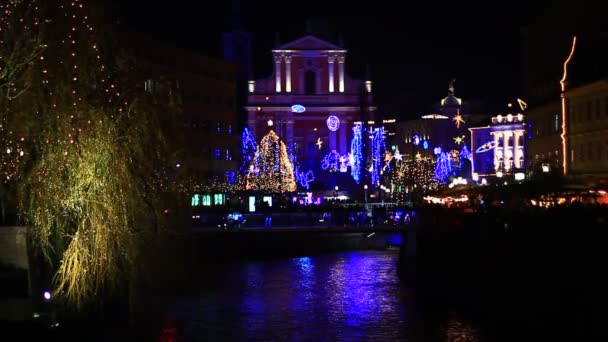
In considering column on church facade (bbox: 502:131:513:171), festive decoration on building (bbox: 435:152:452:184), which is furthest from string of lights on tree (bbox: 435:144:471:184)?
column on church facade (bbox: 502:131:513:171)

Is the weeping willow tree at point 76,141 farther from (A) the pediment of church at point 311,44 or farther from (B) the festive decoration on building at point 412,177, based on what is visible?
(A) the pediment of church at point 311,44

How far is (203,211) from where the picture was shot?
72.1 metres

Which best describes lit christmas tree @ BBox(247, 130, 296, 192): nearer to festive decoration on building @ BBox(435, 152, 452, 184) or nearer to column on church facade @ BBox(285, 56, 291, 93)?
festive decoration on building @ BBox(435, 152, 452, 184)

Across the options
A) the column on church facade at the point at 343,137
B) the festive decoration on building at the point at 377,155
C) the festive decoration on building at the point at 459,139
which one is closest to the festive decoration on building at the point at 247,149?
the festive decoration on building at the point at 377,155

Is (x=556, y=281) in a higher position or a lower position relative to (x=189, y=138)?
lower

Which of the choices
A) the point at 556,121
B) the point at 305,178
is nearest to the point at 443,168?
the point at 305,178

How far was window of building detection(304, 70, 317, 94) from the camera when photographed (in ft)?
397

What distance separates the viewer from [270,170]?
88938 mm

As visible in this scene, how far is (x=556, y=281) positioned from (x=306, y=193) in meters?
70.8

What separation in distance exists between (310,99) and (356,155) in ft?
39.1

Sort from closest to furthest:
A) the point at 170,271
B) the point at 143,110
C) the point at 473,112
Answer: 1. the point at 143,110
2. the point at 170,271
3. the point at 473,112

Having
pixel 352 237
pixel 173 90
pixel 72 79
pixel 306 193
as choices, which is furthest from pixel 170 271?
Answer: pixel 306 193

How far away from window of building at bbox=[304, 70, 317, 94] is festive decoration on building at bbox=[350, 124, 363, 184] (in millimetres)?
9966

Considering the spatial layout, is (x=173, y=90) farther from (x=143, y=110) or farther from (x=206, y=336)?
(x=206, y=336)
